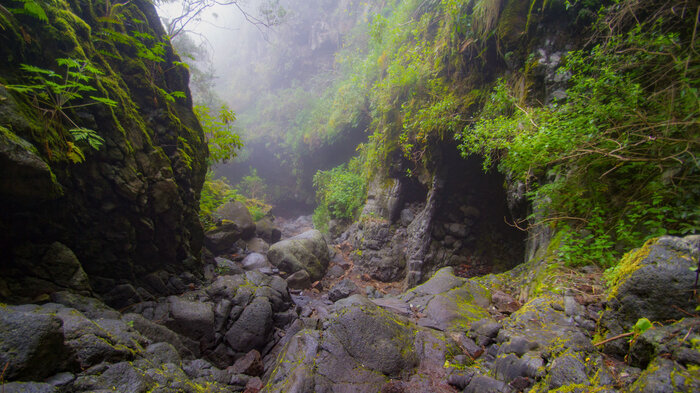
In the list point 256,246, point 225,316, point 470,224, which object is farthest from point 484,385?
point 256,246

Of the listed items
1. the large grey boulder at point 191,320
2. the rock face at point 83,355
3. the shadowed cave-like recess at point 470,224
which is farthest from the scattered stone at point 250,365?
the shadowed cave-like recess at point 470,224

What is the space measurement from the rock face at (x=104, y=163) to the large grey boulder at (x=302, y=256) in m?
→ 2.21

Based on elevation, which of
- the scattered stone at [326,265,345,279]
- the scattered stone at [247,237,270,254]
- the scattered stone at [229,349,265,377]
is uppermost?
the scattered stone at [247,237,270,254]

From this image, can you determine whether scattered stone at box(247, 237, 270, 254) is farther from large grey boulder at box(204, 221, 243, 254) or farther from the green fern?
the green fern

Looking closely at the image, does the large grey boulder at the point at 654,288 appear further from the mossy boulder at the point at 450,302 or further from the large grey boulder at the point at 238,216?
the large grey boulder at the point at 238,216

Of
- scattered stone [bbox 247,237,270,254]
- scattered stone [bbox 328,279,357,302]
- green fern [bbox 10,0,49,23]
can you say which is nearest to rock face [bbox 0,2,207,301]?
green fern [bbox 10,0,49,23]

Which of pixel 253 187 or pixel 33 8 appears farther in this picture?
pixel 253 187

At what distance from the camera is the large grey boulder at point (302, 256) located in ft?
22.3

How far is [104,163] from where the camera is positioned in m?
3.41

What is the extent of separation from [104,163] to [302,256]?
4.73m

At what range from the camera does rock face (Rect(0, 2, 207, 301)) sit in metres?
2.53

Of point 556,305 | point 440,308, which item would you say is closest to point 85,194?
point 440,308

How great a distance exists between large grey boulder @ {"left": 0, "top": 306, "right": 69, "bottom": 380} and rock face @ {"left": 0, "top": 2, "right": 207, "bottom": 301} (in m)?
1.29

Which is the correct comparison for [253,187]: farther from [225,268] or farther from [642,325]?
[642,325]
